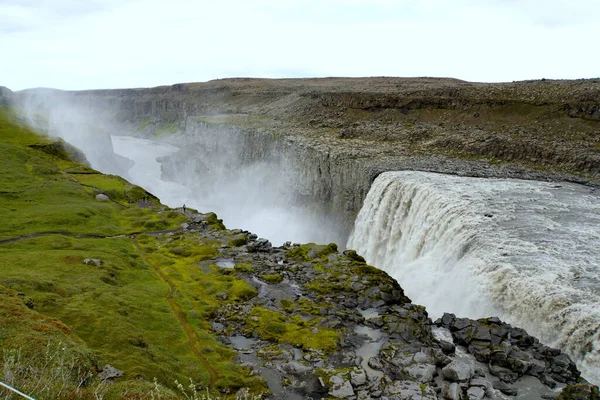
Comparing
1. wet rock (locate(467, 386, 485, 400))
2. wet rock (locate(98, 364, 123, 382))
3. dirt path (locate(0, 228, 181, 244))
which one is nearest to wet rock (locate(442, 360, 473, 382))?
wet rock (locate(467, 386, 485, 400))

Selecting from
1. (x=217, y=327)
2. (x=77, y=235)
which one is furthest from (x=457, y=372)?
(x=77, y=235)

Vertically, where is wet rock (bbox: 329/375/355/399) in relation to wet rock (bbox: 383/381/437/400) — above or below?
below

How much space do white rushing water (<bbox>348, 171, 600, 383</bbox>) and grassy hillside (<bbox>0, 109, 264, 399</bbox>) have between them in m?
14.1

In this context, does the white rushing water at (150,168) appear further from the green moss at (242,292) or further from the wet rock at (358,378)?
the wet rock at (358,378)

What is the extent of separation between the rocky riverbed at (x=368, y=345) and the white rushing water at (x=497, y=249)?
6.03ft

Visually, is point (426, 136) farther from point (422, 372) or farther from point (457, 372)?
point (457, 372)

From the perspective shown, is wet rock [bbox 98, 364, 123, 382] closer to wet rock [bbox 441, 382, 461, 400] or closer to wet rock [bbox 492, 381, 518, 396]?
wet rock [bbox 441, 382, 461, 400]

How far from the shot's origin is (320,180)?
64.0 meters

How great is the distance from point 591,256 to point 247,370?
21033mm

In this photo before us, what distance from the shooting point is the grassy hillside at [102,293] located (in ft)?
55.7

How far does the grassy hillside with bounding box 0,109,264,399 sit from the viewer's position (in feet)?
55.7

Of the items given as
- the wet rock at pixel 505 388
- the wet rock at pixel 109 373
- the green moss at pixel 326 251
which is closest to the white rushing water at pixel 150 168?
the green moss at pixel 326 251

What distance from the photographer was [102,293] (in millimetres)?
28562

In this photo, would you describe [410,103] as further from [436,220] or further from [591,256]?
[591,256]
